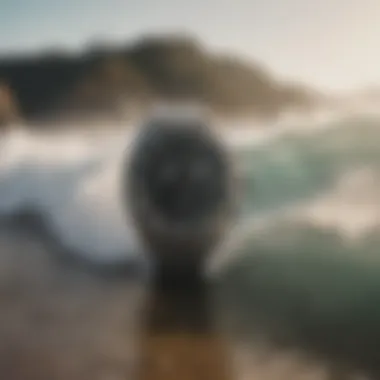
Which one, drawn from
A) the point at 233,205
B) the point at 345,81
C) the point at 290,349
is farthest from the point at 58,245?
the point at 345,81

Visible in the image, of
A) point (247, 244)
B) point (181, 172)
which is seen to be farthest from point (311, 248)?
point (181, 172)

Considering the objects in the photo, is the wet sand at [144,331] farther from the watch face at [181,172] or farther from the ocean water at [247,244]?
the watch face at [181,172]

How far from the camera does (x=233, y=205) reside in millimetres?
1075

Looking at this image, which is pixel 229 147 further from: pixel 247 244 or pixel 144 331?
pixel 144 331

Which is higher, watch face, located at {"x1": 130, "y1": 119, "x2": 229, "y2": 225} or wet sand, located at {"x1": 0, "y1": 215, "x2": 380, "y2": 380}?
watch face, located at {"x1": 130, "y1": 119, "x2": 229, "y2": 225}

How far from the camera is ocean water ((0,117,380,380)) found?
1042mm

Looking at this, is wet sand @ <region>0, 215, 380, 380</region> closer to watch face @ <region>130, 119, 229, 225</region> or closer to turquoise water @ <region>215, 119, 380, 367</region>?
turquoise water @ <region>215, 119, 380, 367</region>

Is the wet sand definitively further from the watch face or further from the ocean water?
the watch face

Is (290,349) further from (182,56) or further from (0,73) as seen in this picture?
(0,73)

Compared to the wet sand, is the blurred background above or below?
above

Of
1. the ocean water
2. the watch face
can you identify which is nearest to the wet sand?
the ocean water

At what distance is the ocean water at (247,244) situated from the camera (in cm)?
104

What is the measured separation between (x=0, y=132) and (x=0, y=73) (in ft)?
0.29

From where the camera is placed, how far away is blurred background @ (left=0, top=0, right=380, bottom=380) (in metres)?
1.05
